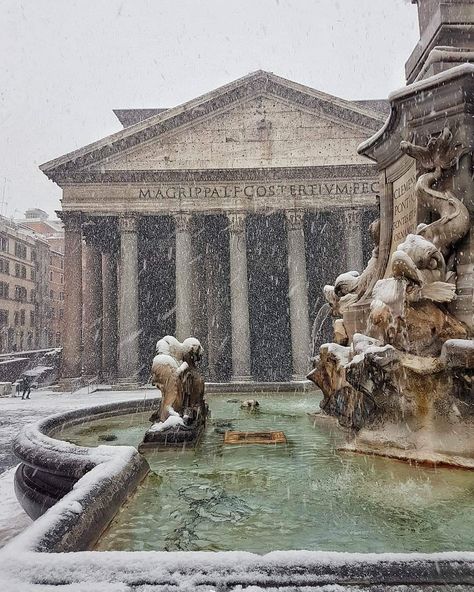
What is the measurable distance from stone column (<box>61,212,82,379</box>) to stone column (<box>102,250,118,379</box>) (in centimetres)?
393

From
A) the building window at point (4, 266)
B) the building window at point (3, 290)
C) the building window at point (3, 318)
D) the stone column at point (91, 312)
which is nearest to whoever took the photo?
the stone column at point (91, 312)

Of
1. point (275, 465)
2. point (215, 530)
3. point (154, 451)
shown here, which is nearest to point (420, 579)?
point (215, 530)

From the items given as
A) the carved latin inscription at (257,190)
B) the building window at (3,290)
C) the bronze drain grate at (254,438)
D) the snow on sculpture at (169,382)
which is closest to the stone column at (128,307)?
the carved latin inscription at (257,190)

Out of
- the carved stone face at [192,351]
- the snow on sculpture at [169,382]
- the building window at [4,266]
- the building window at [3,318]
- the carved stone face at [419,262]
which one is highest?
the building window at [4,266]

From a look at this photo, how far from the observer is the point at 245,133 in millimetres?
24406

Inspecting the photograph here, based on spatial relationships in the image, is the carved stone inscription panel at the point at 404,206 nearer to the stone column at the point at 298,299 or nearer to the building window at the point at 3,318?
the stone column at the point at 298,299

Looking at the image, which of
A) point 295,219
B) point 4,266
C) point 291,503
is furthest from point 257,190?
point 4,266

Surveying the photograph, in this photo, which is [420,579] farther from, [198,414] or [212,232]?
[212,232]

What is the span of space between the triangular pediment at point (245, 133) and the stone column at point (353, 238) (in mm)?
2537

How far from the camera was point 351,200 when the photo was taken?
23891mm

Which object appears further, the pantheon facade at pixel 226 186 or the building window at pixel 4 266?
the building window at pixel 4 266

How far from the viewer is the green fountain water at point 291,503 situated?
2.62 m

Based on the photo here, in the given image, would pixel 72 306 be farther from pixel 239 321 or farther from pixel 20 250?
pixel 20 250

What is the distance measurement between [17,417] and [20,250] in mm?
37514
